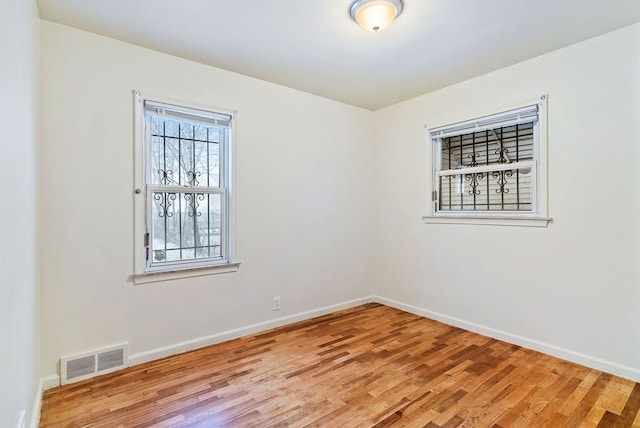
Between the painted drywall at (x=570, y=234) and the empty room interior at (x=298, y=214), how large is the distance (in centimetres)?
2

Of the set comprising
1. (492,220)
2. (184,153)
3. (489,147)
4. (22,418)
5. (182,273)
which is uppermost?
(489,147)

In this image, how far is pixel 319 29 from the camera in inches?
94.7

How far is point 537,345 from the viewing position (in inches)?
113

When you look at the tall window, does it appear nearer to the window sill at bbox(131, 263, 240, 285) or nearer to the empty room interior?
the empty room interior

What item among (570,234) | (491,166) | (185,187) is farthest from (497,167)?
(185,187)

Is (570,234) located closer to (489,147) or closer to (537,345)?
(537,345)

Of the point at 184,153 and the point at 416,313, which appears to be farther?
the point at 416,313

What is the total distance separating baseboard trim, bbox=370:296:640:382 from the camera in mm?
2430

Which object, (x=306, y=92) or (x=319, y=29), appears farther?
(x=306, y=92)

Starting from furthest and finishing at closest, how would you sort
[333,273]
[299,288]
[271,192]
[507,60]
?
[333,273]
[299,288]
[271,192]
[507,60]

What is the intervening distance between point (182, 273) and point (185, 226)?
416 mm

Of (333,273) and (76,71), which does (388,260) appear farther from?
(76,71)

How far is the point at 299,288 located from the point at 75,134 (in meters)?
2.43

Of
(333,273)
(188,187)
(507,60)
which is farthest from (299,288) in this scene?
(507,60)
